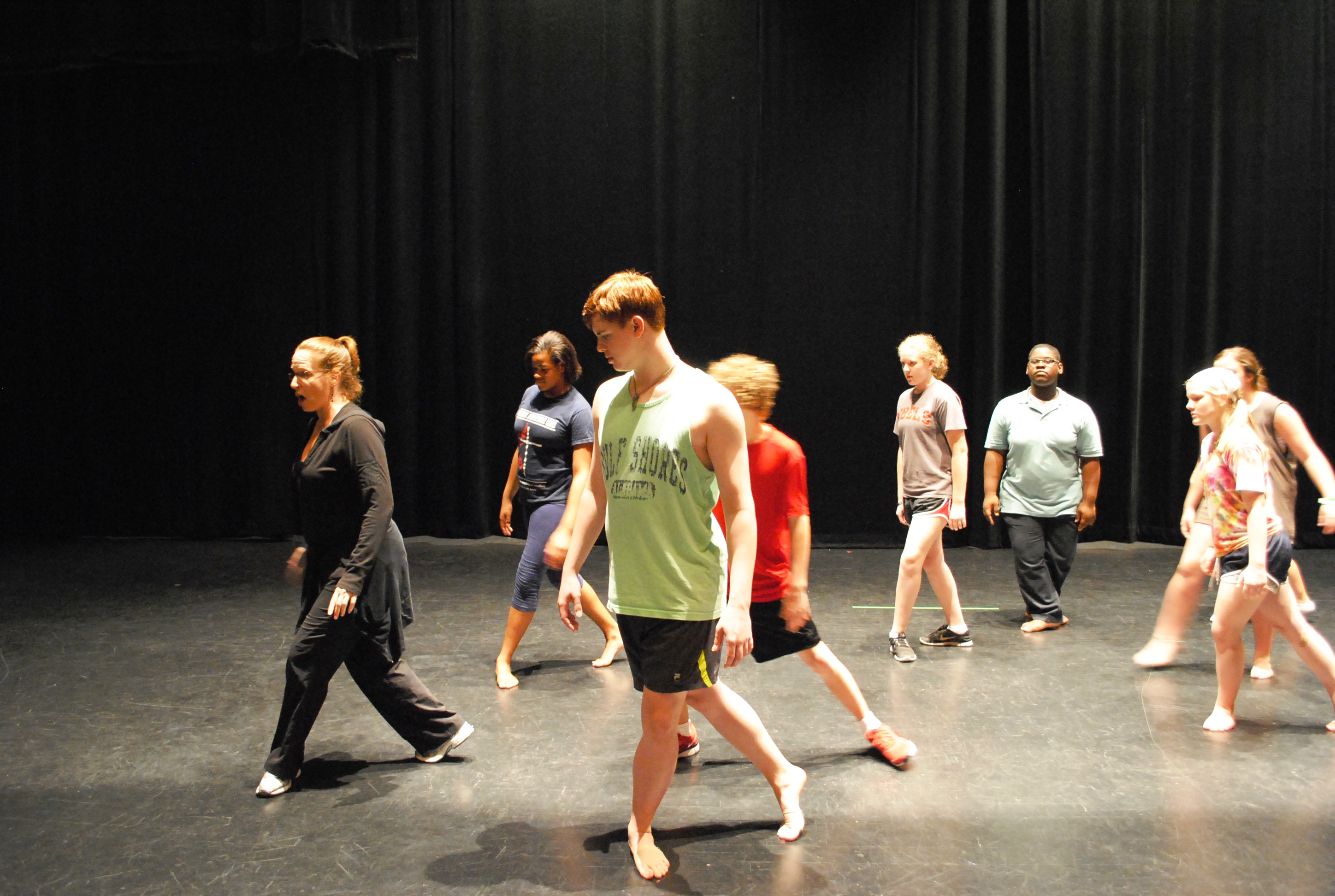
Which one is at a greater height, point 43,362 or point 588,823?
point 43,362

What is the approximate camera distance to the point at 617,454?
2652 mm

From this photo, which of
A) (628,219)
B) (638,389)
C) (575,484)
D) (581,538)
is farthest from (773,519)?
(628,219)

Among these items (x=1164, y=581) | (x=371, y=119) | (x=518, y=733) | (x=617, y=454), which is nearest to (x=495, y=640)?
(x=518, y=733)

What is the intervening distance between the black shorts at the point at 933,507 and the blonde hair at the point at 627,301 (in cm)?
266

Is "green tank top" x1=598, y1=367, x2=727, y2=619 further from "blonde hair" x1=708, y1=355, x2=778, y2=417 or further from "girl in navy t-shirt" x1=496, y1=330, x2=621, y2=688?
"girl in navy t-shirt" x1=496, y1=330, x2=621, y2=688

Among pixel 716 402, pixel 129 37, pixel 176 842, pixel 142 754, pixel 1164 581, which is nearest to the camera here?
pixel 716 402

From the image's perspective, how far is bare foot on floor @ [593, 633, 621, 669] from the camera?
4.84 metres

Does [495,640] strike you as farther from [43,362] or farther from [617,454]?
[43,362]

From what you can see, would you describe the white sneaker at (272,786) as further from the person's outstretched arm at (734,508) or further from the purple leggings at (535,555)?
the person's outstretched arm at (734,508)

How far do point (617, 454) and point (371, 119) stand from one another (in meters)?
6.62

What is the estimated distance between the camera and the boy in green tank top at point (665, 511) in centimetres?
255

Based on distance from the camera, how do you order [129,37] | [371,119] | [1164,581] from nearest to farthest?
[1164,581] < [129,37] < [371,119]

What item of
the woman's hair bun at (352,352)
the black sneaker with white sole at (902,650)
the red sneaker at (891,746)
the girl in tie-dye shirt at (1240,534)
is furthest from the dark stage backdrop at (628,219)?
the woman's hair bun at (352,352)

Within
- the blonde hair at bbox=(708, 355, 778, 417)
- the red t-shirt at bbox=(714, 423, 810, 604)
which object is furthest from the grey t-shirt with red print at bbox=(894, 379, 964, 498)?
the blonde hair at bbox=(708, 355, 778, 417)
